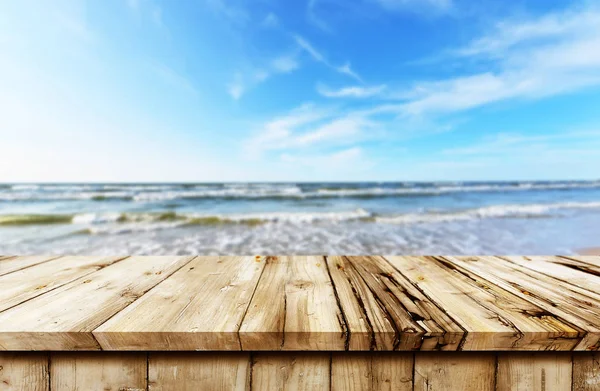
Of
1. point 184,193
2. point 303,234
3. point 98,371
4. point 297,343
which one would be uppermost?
point 297,343

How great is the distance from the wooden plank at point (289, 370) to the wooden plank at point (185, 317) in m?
0.11

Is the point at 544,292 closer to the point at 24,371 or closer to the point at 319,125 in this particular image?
the point at 24,371

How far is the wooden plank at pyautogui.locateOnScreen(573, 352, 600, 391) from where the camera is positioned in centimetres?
76

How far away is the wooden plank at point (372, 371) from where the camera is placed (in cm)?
75

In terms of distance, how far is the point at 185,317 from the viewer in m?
0.78

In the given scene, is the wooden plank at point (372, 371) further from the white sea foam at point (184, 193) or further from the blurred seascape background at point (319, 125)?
the white sea foam at point (184, 193)

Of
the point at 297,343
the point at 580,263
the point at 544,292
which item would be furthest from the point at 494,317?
the point at 580,263

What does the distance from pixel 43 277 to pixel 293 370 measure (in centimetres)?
111

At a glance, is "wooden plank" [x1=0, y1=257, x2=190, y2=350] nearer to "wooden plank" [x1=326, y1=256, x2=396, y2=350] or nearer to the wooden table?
the wooden table

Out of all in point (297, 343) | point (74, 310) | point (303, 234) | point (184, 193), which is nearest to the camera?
point (297, 343)

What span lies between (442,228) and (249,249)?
14.1 ft

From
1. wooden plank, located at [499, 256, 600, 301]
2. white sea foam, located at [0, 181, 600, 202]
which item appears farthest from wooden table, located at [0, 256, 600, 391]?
white sea foam, located at [0, 181, 600, 202]

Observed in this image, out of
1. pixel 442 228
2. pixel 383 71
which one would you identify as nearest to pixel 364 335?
pixel 442 228

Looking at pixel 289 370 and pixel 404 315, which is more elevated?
pixel 404 315
